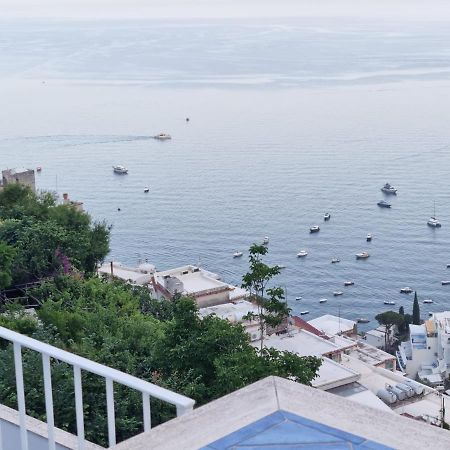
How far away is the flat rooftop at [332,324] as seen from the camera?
21494 mm

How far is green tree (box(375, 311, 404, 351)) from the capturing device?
2342 centimetres

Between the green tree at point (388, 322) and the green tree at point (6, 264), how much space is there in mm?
15871

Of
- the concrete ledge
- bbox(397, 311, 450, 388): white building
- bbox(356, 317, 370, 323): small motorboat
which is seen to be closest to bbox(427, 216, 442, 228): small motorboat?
bbox(356, 317, 370, 323): small motorboat

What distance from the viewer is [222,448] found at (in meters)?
1.61

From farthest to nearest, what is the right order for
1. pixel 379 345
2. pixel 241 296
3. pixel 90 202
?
pixel 90 202, pixel 379 345, pixel 241 296

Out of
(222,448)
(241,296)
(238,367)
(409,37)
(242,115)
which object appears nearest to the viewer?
(222,448)

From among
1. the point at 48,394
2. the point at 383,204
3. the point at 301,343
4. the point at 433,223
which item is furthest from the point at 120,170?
the point at 48,394

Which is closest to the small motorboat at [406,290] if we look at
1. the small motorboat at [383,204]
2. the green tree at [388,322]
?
the green tree at [388,322]

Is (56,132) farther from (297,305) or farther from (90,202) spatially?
(297,305)

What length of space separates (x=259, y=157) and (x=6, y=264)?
104 ft

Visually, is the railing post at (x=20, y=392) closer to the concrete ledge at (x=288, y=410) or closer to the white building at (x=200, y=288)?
the concrete ledge at (x=288, y=410)

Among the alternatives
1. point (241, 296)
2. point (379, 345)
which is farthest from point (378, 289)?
point (241, 296)

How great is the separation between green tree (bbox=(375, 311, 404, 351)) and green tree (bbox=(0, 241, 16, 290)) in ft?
52.1

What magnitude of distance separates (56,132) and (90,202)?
44.5 feet
